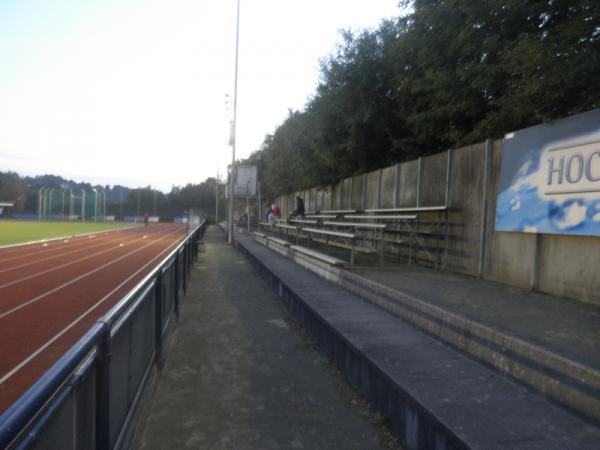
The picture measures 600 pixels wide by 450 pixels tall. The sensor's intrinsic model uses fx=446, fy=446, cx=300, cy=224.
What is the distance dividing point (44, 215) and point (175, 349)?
83.8 metres

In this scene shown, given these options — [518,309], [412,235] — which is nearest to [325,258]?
[412,235]

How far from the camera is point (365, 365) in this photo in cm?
400

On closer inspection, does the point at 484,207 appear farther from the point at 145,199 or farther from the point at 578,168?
the point at 145,199

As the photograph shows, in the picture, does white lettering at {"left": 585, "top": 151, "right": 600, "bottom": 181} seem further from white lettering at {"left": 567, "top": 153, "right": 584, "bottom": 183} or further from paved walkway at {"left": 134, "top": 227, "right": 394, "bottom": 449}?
paved walkway at {"left": 134, "top": 227, "right": 394, "bottom": 449}

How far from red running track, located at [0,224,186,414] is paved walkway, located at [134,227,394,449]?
160 cm

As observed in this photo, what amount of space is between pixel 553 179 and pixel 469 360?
3.43 m

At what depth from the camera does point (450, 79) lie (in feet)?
35.6

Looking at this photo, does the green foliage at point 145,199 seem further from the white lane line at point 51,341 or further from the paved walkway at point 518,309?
the paved walkway at point 518,309

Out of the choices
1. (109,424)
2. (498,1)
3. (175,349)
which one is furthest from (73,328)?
(498,1)

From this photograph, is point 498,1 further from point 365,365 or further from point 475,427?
point 475,427

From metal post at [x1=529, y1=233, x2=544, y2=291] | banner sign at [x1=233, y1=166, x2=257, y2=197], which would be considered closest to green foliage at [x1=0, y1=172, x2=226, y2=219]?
banner sign at [x1=233, y1=166, x2=257, y2=197]

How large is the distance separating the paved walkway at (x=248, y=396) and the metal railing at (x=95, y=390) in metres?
0.36

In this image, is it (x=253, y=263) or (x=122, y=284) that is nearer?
(x=122, y=284)

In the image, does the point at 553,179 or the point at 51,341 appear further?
the point at 51,341
